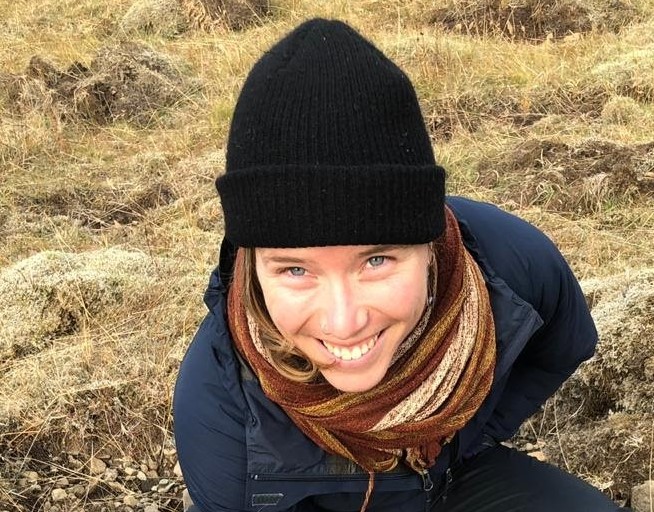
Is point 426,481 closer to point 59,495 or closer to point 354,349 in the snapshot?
point 354,349

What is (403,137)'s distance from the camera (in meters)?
1.68

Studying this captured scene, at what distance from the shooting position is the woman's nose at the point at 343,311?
1663 mm

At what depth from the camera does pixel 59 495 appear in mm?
2959

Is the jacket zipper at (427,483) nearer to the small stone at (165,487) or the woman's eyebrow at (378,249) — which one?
the woman's eyebrow at (378,249)

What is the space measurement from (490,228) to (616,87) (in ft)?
13.1

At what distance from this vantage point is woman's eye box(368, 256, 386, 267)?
172 cm

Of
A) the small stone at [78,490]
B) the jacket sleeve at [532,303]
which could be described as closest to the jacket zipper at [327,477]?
the jacket sleeve at [532,303]

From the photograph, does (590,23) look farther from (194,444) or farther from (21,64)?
(194,444)

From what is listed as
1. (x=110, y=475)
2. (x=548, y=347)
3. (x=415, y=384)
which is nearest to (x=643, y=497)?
(x=548, y=347)

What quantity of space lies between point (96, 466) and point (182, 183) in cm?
255

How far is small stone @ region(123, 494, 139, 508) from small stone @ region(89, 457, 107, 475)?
0.15 metres

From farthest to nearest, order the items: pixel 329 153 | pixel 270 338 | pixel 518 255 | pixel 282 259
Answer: pixel 518 255
pixel 270 338
pixel 282 259
pixel 329 153

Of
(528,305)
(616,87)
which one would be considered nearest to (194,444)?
(528,305)

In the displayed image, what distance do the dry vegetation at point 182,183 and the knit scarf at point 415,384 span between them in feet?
3.52
